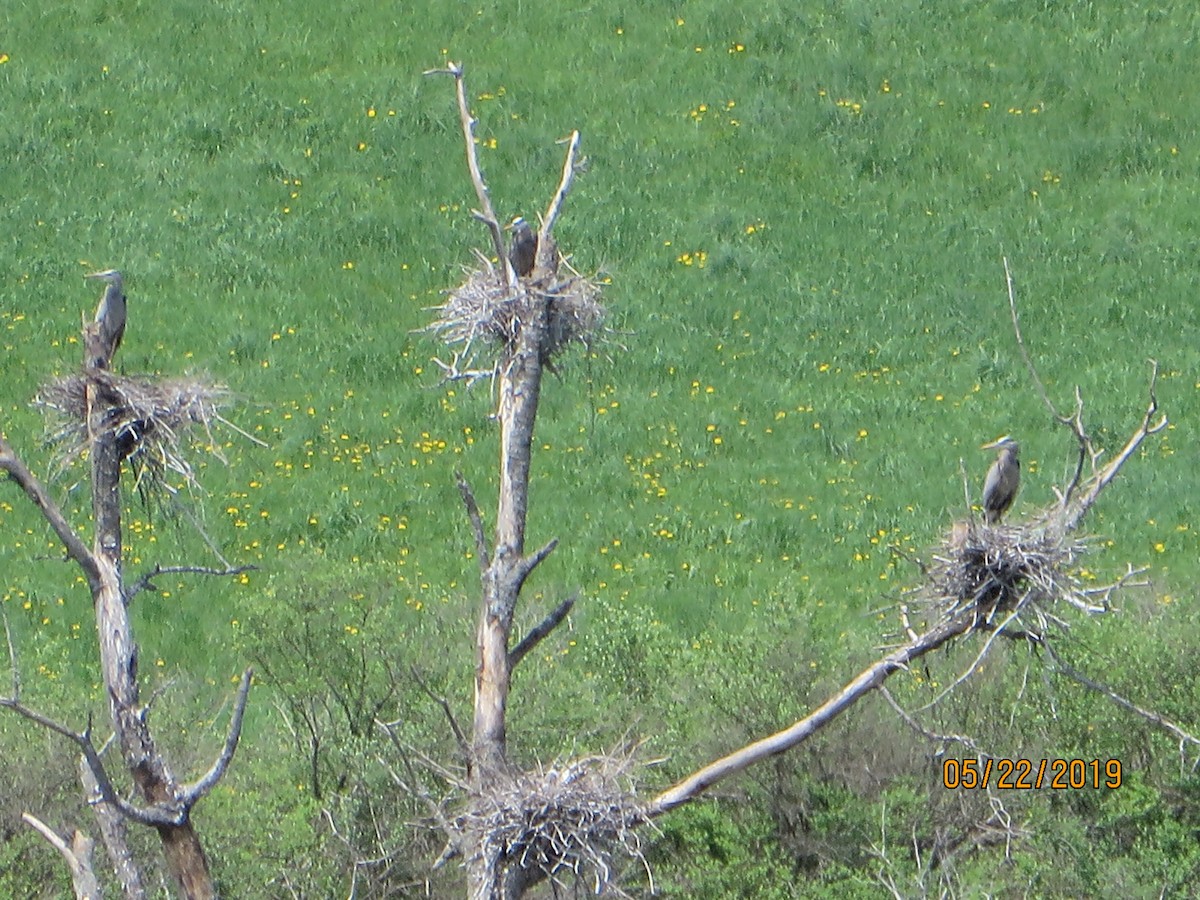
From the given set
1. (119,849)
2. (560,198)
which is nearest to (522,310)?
(560,198)

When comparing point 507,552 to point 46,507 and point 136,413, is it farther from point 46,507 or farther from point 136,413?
point 46,507

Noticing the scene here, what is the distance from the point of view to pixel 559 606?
6047mm

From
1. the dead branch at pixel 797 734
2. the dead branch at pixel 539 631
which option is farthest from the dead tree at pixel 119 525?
the dead branch at pixel 797 734

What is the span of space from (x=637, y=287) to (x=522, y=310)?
12334mm

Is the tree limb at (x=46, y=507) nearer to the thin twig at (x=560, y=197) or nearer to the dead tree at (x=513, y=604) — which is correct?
the dead tree at (x=513, y=604)

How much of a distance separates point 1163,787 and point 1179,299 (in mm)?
9159

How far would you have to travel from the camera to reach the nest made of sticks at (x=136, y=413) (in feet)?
20.9

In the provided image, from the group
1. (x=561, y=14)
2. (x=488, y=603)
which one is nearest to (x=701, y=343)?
(x=561, y=14)

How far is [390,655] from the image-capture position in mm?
10867

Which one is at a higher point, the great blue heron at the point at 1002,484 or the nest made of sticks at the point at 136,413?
the nest made of sticks at the point at 136,413

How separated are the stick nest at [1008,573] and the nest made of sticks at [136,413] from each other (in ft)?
8.59
